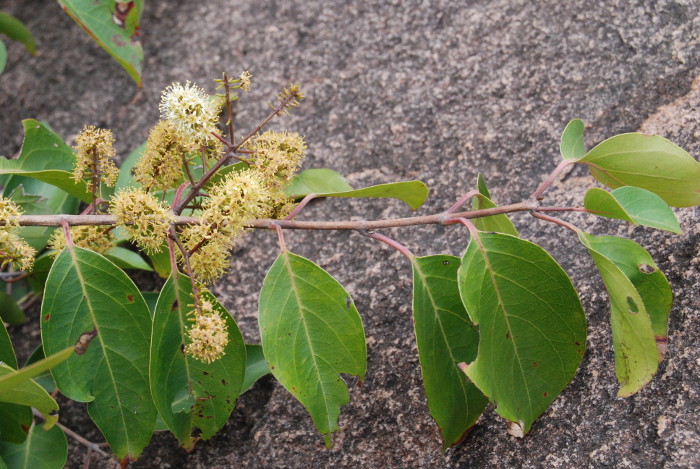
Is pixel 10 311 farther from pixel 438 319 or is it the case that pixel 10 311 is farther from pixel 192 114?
pixel 438 319

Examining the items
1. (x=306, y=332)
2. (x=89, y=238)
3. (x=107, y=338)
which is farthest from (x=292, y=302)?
(x=89, y=238)

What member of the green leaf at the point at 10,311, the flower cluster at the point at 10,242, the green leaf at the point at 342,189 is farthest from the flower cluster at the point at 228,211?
the green leaf at the point at 10,311

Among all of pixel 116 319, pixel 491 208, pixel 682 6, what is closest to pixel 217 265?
pixel 116 319

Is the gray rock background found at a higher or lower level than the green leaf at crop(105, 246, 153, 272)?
lower

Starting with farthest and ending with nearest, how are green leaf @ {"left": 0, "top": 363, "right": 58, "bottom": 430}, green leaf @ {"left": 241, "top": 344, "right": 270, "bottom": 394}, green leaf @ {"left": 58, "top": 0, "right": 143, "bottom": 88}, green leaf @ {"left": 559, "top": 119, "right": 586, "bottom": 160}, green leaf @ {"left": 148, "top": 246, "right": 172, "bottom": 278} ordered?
green leaf @ {"left": 58, "top": 0, "right": 143, "bottom": 88}
green leaf @ {"left": 148, "top": 246, "right": 172, "bottom": 278}
green leaf @ {"left": 241, "top": 344, "right": 270, "bottom": 394}
green leaf @ {"left": 559, "top": 119, "right": 586, "bottom": 160}
green leaf @ {"left": 0, "top": 363, "right": 58, "bottom": 430}

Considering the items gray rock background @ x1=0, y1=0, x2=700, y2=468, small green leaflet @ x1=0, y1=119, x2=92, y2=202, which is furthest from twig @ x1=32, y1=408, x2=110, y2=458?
small green leaflet @ x1=0, y1=119, x2=92, y2=202

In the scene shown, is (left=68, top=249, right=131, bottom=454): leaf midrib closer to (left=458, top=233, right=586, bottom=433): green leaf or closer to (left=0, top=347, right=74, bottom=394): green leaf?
(left=0, top=347, right=74, bottom=394): green leaf

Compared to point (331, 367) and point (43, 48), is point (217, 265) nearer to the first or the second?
point (331, 367)
